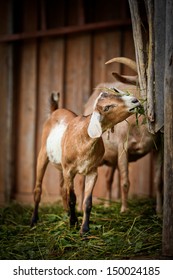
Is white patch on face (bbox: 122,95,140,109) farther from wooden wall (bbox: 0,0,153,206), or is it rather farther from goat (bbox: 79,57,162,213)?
wooden wall (bbox: 0,0,153,206)

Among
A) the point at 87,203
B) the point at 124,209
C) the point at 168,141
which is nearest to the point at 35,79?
the point at 124,209

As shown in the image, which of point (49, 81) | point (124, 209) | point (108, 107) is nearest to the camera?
point (108, 107)

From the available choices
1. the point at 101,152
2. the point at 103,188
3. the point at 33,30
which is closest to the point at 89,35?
the point at 33,30

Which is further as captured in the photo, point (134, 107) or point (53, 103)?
point (53, 103)

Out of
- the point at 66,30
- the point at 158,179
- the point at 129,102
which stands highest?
the point at 66,30

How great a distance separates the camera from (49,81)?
29.6 feet

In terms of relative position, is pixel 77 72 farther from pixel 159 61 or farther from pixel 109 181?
pixel 159 61

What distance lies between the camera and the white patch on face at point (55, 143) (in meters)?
6.18

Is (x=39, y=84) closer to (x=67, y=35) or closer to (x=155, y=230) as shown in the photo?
(x=67, y=35)

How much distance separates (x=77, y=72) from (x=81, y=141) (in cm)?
338

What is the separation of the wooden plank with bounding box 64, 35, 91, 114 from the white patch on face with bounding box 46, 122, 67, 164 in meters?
2.40

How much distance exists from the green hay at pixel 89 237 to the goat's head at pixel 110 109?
3.50ft

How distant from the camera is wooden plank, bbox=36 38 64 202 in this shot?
8906 mm

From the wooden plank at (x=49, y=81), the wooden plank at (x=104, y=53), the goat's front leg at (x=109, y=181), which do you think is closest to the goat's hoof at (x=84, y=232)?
the goat's front leg at (x=109, y=181)
